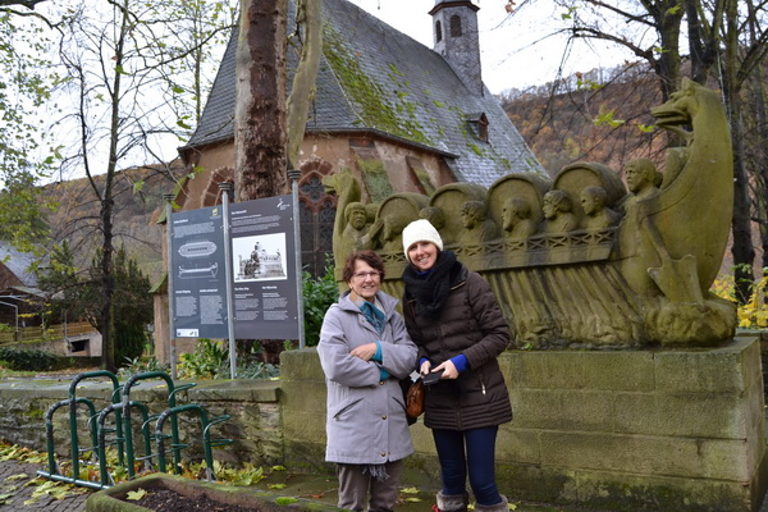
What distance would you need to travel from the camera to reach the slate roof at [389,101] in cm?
1744

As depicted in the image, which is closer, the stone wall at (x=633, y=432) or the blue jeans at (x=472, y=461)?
the blue jeans at (x=472, y=461)

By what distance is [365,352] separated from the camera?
304 centimetres

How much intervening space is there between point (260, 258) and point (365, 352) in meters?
2.84

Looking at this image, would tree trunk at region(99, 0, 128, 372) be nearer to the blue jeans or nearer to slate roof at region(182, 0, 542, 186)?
slate roof at region(182, 0, 542, 186)

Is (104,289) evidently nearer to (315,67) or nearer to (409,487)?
(315,67)

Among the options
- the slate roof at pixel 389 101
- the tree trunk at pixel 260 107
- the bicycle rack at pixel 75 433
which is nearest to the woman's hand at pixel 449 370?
the bicycle rack at pixel 75 433

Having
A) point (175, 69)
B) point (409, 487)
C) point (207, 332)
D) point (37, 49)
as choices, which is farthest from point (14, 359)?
point (409, 487)

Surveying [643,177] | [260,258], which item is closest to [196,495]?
[260,258]

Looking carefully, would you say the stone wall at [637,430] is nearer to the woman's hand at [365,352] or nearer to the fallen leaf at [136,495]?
the woman's hand at [365,352]

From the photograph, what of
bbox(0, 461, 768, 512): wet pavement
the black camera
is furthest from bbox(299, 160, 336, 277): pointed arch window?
the black camera

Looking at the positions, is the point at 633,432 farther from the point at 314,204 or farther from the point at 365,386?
the point at 314,204

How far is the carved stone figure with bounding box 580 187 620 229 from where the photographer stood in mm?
4188

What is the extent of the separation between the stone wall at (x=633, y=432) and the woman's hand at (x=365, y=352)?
147 centimetres

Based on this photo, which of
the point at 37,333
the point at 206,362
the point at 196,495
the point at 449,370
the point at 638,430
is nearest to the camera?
the point at 449,370
